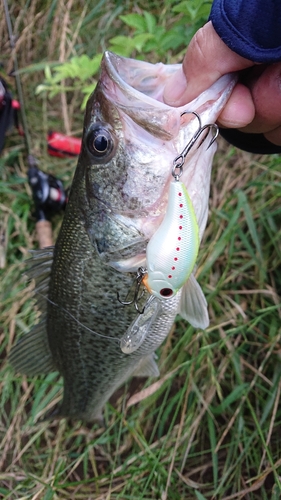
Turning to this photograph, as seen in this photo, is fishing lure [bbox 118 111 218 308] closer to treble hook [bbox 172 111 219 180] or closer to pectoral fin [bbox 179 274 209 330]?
treble hook [bbox 172 111 219 180]

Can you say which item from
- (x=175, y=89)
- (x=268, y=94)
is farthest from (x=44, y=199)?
(x=268, y=94)

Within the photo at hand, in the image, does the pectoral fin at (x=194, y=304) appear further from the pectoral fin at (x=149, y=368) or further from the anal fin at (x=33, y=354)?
the anal fin at (x=33, y=354)

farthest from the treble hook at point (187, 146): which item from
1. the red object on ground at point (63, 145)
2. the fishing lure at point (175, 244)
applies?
the red object on ground at point (63, 145)

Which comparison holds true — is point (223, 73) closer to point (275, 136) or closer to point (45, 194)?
point (275, 136)

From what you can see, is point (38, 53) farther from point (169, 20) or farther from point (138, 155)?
point (138, 155)

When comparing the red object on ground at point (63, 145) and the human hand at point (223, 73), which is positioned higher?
the human hand at point (223, 73)

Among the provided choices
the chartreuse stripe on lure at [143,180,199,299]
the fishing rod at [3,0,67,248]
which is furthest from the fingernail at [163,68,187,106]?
the fishing rod at [3,0,67,248]
